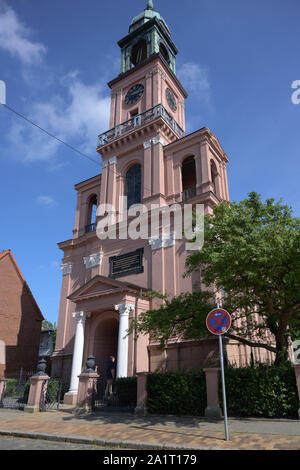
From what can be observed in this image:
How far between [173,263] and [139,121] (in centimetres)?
1242

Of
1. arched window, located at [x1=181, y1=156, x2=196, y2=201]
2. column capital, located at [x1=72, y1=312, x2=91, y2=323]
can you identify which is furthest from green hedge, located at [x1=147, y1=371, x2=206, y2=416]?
arched window, located at [x1=181, y1=156, x2=196, y2=201]

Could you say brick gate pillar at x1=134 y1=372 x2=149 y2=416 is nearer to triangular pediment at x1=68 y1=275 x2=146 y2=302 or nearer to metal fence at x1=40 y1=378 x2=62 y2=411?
metal fence at x1=40 y1=378 x2=62 y2=411

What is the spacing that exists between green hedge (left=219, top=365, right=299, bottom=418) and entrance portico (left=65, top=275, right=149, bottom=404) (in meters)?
6.93

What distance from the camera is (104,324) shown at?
66.4 ft

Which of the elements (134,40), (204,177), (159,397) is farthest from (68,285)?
(134,40)

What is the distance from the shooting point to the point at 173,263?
764 inches

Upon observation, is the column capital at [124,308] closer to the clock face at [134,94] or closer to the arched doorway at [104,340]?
the arched doorway at [104,340]

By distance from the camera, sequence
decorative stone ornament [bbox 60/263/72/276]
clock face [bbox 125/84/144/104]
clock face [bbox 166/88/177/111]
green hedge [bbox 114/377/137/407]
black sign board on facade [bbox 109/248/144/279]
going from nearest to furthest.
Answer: green hedge [bbox 114/377/137/407], black sign board on facade [bbox 109/248/144/279], decorative stone ornament [bbox 60/263/72/276], clock face [bbox 125/84/144/104], clock face [bbox 166/88/177/111]

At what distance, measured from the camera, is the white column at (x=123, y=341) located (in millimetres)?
16275

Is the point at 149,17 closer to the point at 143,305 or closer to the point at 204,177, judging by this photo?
the point at 204,177

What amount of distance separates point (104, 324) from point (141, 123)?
49.4 ft

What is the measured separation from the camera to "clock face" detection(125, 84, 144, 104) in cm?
2826

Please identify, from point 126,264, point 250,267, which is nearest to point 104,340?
point 126,264

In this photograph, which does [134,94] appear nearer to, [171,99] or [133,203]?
[171,99]
